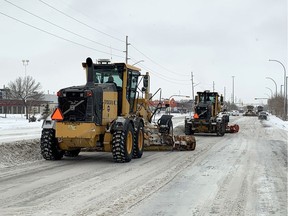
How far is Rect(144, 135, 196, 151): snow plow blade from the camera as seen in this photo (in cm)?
1716

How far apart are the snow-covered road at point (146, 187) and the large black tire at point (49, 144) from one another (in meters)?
0.31

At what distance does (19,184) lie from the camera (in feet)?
30.3

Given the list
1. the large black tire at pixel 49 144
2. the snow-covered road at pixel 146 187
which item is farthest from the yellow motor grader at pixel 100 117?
the snow-covered road at pixel 146 187

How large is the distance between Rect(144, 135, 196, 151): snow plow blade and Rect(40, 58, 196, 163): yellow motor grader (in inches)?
75.9

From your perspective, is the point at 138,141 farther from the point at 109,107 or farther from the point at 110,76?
the point at 110,76

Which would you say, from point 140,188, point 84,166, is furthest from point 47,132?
point 140,188

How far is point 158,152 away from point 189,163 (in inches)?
150

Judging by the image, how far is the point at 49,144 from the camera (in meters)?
13.4

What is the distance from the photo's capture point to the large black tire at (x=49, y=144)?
13336mm

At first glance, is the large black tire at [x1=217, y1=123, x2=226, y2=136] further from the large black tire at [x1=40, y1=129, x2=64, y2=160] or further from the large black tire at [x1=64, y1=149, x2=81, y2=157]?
the large black tire at [x1=40, y1=129, x2=64, y2=160]

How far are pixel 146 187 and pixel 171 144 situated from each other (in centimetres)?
831

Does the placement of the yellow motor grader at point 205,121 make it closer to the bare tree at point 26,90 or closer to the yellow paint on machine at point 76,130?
the yellow paint on machine at point 76,130

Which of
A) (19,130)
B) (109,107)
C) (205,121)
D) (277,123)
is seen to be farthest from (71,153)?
(277,123)

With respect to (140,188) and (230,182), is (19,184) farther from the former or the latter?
(230,182)
